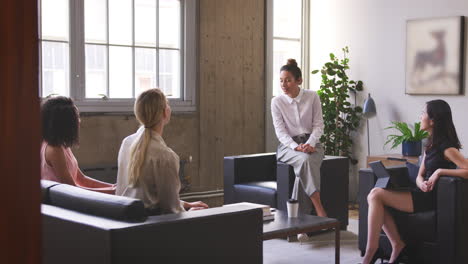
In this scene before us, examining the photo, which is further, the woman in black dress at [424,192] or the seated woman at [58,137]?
the woman in black dress at [424,192]

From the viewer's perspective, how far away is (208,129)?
6.59 m

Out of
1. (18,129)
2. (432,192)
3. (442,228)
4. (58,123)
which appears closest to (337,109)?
(432,192)

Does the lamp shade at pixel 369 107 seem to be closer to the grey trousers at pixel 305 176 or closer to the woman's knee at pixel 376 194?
the grey trousers at pixel 305 176

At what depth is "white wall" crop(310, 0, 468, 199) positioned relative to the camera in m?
6.27

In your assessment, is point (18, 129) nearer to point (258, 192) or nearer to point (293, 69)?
point (258, 192)

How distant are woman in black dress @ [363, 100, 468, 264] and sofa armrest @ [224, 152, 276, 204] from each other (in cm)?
154

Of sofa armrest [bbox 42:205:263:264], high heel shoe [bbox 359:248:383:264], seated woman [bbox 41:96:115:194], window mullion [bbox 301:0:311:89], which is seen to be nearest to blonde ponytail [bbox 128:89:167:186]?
sofa armrest [bbox 42:205:263:264]

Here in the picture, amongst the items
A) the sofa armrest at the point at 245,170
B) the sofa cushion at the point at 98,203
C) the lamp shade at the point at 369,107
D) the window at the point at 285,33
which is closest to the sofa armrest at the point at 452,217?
the sofa armrest at the point at 245,170

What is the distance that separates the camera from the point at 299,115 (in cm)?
554

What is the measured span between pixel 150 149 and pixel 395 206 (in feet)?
6.29

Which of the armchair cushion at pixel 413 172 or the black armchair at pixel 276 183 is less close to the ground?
the armchair cushion at pixel 413 172

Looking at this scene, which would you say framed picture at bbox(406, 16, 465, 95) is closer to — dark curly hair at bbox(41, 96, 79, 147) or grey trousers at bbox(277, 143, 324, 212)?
grey trousers at bbox(277, 143, 324, 212)

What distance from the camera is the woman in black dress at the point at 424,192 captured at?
421cm

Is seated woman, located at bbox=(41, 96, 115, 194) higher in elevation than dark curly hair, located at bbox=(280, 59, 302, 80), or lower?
lower
